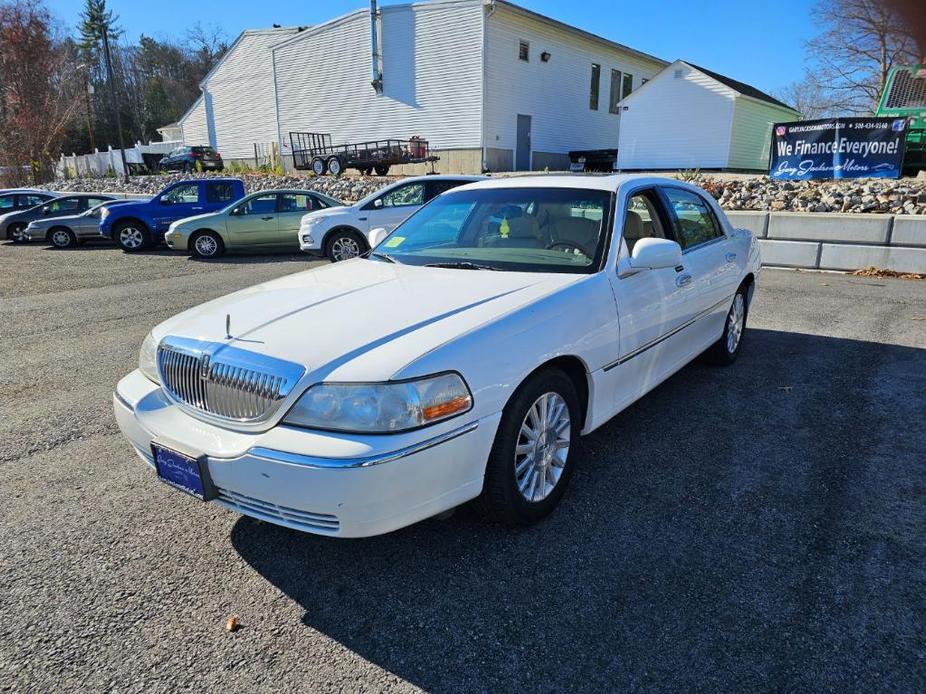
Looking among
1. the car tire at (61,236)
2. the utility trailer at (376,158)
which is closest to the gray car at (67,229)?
the car tire at (61,236)

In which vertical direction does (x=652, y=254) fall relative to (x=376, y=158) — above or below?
below

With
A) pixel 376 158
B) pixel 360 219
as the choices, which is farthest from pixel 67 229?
pixel 376 158

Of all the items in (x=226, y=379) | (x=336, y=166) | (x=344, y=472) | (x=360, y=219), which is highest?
(x=336, y=166)

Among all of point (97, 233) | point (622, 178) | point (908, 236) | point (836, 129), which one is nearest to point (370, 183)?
point (97, 233)

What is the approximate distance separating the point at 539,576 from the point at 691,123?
25731 millimetres

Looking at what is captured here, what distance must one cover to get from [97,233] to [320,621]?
16.8 metres

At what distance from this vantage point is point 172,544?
284 cm

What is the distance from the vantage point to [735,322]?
5285 millimetres

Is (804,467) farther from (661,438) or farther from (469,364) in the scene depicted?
(469,364)

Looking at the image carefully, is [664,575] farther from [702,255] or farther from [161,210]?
[161,210]

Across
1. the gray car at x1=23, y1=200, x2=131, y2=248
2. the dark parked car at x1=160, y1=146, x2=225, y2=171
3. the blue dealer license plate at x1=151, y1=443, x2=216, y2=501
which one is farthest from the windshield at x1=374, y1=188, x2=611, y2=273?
the dark parked car at x1=160, y1=146, x2=225, y2=171

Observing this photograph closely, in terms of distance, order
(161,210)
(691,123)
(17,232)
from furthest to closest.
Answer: (691,123)
(17,232)
(161,210)

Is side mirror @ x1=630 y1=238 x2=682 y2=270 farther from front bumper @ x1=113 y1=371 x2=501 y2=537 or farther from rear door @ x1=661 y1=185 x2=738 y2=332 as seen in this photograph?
front bumper @ x1=113 y1=371 x2=501 y2=537

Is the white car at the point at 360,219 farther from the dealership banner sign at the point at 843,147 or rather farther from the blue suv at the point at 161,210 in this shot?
the dealership banner sign at the point at 843,147
